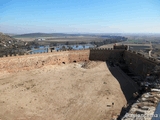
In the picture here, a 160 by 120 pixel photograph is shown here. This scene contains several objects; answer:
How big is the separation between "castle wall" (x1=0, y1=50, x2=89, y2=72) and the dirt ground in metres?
1.02

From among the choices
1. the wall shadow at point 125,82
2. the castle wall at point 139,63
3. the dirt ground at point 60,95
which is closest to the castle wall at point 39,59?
the dirt ground at point 60,95

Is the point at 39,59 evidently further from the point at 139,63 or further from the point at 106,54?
the point at 139,63

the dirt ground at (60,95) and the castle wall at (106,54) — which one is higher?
the castle wall at (106,54)

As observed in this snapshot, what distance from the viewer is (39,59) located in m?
28.1

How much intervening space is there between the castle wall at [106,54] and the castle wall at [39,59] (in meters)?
1.05

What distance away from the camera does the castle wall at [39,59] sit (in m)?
24.5

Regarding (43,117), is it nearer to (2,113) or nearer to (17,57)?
(2,113)

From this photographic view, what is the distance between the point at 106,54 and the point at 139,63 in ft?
30.0

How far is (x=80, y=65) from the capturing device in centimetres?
3061

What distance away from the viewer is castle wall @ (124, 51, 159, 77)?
2107cm

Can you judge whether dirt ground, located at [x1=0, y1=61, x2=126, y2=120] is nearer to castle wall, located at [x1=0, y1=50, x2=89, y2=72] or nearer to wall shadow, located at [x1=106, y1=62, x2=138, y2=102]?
wall shadow, located at [x1=106, y1=62, x2=138, y2=102]

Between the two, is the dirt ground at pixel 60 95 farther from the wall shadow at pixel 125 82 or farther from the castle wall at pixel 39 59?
the castle wall at pixel 39 59

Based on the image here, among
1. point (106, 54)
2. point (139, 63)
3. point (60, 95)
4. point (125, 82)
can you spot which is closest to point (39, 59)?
point (106, 54)

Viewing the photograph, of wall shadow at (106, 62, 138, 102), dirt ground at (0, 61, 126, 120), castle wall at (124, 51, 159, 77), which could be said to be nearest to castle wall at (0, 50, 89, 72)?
dirt ground at (0, 61, 126, 120)
